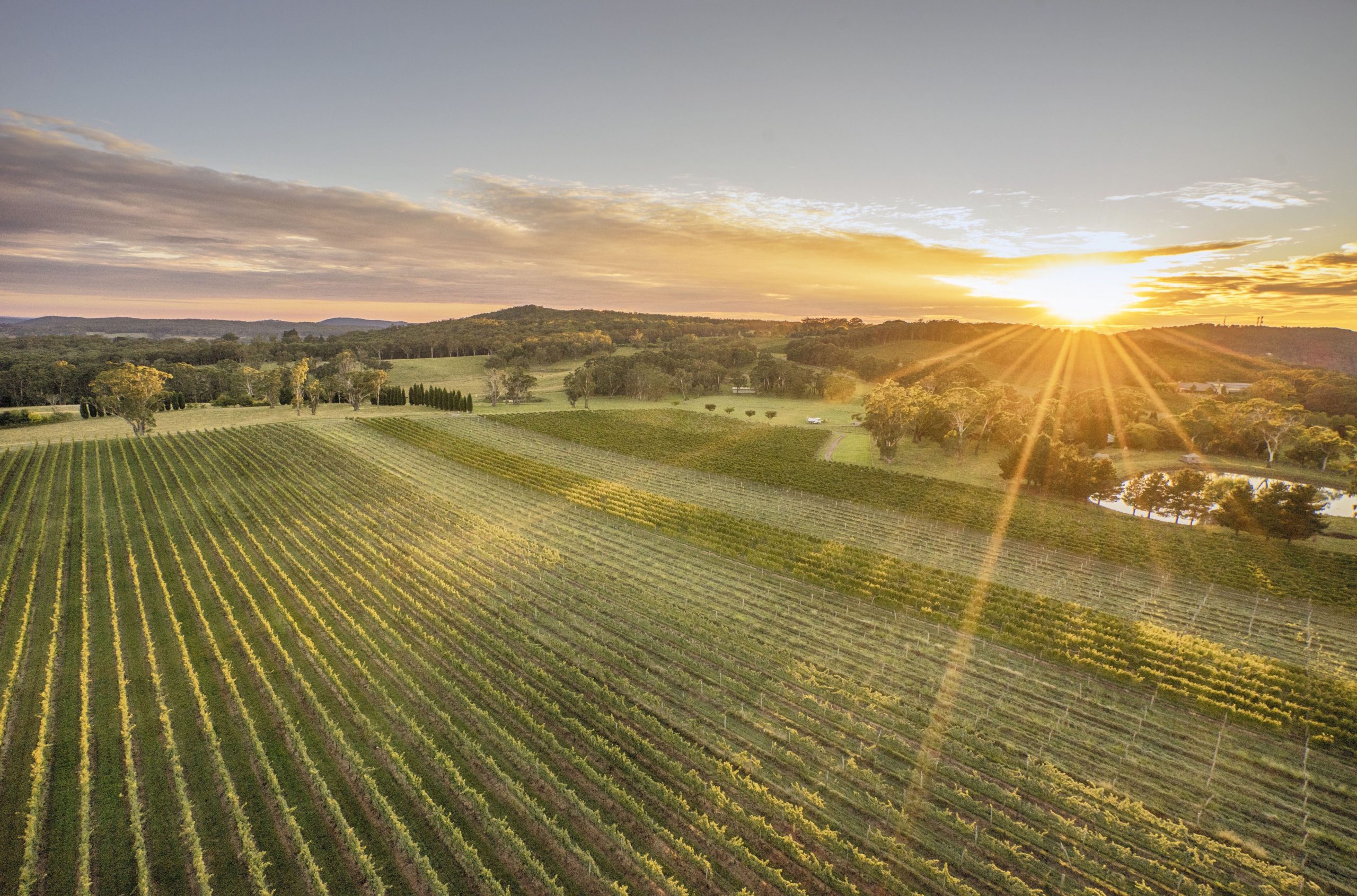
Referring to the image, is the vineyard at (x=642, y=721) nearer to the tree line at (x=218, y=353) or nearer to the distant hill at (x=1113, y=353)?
the tree line at (x=218, y=353)

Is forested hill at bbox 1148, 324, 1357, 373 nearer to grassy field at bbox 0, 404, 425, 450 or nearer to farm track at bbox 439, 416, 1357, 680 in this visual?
farm track at bbox 439, 416, 1357, 680

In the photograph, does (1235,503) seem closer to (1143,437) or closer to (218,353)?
(1143,437)

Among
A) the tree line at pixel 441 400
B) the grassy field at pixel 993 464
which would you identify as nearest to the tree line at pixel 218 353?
the tree line at pixel 441 400

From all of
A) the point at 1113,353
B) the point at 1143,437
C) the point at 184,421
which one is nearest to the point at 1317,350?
the point at 1113,353

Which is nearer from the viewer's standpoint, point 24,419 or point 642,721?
point 642,721

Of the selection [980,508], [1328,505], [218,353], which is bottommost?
[1328,505]

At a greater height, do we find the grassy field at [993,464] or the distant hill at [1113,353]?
the distant hill at [1113,353]
